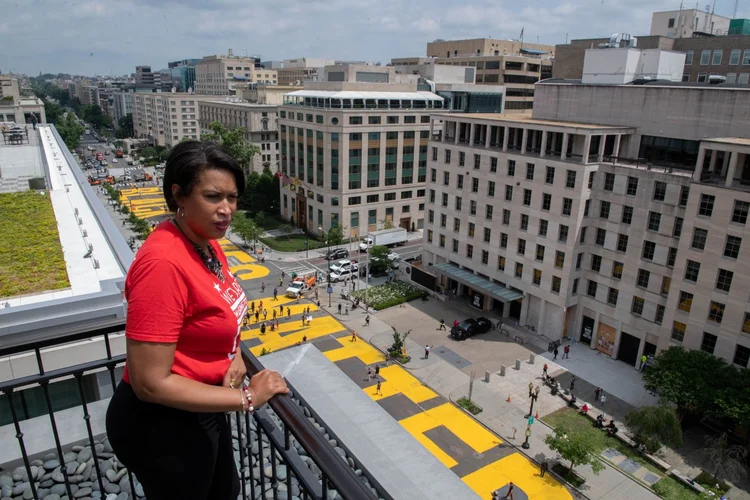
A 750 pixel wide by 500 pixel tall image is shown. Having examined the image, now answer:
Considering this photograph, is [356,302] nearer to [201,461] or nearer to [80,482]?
[80,482]

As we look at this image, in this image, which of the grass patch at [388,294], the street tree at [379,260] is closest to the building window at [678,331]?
the grass patch at [388,294]

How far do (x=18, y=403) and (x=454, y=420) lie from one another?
23.8 m

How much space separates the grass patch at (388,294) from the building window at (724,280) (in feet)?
81.2

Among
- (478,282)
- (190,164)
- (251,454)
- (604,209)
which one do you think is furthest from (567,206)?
(190,164)

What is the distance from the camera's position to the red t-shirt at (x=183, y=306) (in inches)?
163

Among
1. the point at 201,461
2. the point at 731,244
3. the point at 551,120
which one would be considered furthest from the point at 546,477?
the point at 551,120

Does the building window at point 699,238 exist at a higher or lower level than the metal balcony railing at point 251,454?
lower

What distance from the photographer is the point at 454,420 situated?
32250 millimetres

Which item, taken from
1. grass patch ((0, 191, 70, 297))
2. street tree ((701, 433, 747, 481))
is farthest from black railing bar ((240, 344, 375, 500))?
street tree ((701, 433, 747, 481))

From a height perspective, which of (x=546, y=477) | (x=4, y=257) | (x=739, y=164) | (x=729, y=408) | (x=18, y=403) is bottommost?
(x=546, y=477)

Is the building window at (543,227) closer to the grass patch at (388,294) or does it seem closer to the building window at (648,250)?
the building window at (648,250)

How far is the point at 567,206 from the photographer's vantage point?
1565 inches

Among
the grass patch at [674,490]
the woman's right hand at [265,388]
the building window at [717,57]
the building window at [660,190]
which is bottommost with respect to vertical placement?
the grass patch at [674,490]

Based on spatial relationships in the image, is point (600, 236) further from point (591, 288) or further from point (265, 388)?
point (265, 388)
